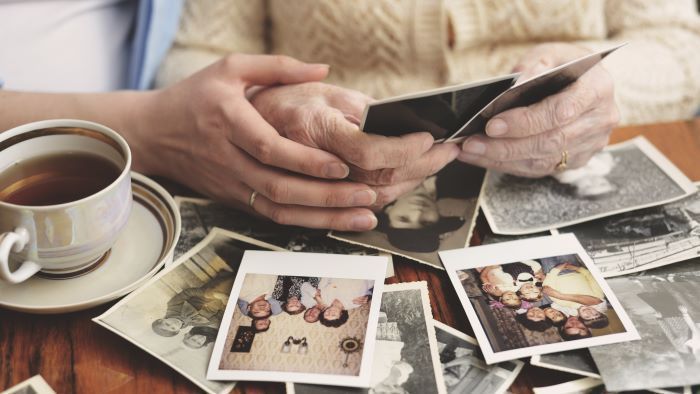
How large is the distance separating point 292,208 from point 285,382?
0.26m

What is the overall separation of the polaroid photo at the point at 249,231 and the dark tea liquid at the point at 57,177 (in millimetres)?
135

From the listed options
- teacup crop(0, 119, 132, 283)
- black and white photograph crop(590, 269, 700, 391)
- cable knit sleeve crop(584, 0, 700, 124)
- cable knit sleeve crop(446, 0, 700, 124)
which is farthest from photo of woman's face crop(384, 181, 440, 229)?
cable knit sleeve crop(584, 0, 700, 124)

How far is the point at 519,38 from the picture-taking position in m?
1.23

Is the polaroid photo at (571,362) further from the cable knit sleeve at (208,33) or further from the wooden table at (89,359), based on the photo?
the cable knit sleeve at (208,33)

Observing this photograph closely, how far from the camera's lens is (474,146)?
0.82 m

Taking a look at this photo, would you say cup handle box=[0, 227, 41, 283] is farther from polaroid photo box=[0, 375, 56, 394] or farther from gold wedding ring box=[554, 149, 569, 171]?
gold wedding ring box=[554, 149, 569, 171]

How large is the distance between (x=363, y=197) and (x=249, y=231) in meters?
0.17

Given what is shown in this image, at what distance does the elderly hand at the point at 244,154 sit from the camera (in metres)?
0.77

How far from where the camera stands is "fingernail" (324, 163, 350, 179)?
757mm

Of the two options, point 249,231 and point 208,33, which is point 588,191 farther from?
point 208,33

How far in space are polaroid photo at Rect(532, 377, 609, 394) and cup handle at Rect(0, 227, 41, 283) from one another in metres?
0.55

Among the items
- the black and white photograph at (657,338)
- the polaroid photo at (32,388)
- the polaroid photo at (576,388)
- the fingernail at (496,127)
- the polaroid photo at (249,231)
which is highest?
the fingernail at (496,127)

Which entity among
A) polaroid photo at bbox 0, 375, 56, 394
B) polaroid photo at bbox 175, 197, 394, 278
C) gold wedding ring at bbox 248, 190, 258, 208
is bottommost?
polaroid photo at bbox 0, 375, 56, 394

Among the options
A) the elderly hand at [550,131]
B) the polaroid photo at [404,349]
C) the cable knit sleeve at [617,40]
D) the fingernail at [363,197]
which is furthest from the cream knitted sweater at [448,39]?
the polaroid photo at [404,349]
